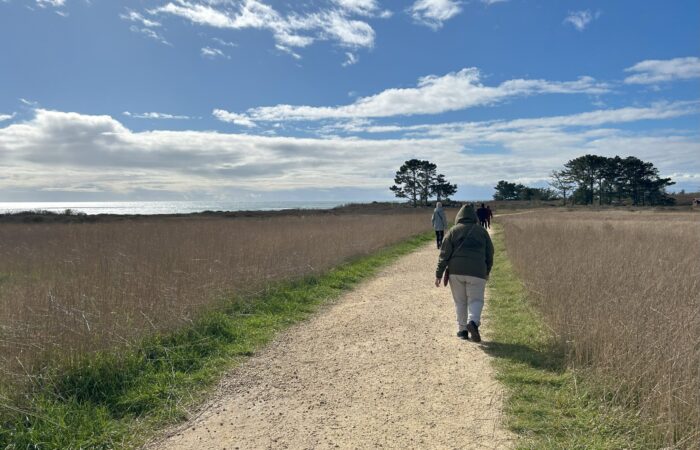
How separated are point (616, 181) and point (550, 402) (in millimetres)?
88683

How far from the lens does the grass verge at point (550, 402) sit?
3.17 m

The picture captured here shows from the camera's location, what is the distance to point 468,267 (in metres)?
5.71

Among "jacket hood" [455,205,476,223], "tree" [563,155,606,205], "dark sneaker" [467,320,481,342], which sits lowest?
"dark sneaker" [467,320,481,342]

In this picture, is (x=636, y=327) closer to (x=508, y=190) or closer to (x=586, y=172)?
(x=586, y=172)

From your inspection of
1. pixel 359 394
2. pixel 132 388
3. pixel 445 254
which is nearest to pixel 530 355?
pixel 445 254

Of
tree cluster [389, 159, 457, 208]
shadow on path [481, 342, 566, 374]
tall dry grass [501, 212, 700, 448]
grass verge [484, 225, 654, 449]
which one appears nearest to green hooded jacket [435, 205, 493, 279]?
shadow on path [481, 342, 566, 374]

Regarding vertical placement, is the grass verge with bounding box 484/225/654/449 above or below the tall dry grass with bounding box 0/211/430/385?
below

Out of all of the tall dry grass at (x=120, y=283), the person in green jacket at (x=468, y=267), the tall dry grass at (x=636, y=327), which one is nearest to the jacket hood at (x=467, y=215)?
the person in green jacket at (x=468, y=267)

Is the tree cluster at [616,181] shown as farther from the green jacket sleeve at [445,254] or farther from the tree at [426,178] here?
the green jacket sleeve at [445,254]

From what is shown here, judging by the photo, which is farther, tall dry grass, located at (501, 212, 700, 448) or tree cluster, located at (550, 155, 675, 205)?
tree cluster, located at (550, 155, 675, 205)

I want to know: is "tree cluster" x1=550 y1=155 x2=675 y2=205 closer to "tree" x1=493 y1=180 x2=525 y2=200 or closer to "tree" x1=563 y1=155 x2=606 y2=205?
"tree" x1=563 y1=155 x2=606 y2=205

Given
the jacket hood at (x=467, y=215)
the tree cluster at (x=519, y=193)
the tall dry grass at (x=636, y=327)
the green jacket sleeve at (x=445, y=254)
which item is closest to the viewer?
the tall dry grass at (x=636, y=327)

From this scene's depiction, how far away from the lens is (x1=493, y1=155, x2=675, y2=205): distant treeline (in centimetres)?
7462

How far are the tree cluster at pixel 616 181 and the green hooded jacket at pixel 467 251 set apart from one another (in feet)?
278
